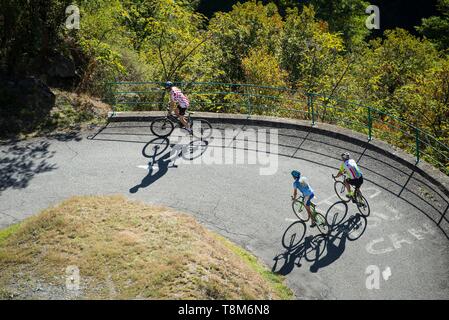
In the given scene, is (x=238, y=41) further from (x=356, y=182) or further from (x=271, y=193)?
(x=356, y=182)

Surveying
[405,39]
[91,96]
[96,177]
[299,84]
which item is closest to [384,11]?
[405,39]

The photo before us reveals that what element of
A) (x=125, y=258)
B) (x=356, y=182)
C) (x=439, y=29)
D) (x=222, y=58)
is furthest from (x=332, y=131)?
(x=439, y=29)

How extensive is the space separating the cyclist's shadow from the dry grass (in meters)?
2.01

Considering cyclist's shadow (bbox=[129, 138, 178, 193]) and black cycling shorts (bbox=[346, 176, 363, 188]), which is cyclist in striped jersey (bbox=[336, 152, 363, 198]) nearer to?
black cycling shorts (bbox=[346, 176, 363, 188])

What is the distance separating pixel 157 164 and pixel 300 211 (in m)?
4.81

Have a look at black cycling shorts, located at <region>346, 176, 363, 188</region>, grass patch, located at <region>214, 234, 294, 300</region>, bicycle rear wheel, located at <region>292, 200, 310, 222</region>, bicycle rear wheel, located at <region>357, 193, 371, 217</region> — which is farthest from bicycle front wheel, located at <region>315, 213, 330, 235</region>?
grass patch, located at <region>214, 234, 294, 300</region>

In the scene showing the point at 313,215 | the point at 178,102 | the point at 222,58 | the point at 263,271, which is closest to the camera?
the point at 263,271

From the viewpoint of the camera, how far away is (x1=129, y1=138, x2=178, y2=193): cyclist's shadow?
13849 millimetres

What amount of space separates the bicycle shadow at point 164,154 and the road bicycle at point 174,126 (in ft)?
0.88

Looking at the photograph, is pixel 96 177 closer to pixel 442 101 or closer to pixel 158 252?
pixel 158 252

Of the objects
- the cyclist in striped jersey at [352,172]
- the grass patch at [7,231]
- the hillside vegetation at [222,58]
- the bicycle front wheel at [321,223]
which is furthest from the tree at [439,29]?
the grass patch at [7,231]

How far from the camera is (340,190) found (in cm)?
1306

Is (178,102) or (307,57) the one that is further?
(307,57)

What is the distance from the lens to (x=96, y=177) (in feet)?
46.2
